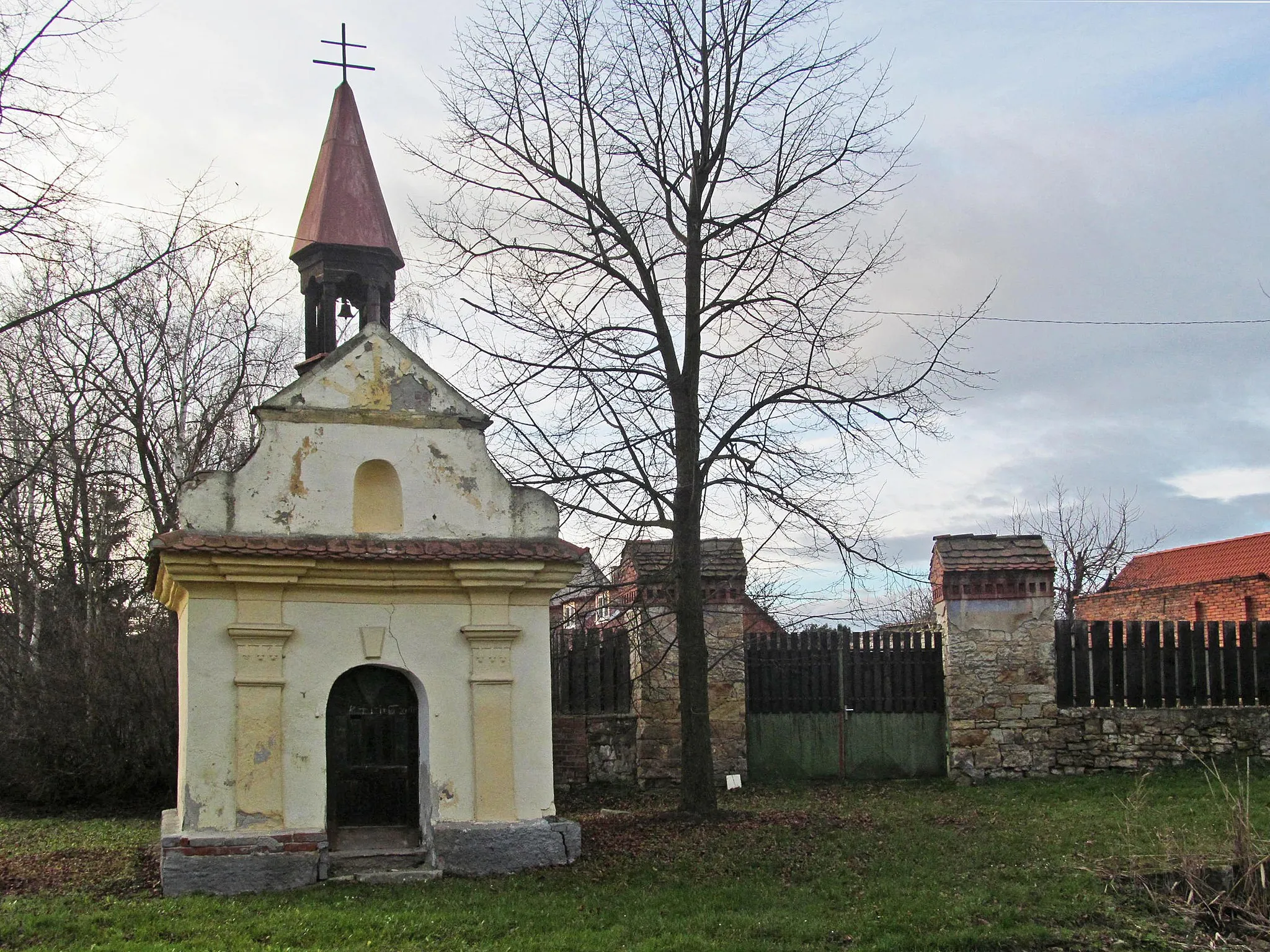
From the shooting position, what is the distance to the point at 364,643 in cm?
1048

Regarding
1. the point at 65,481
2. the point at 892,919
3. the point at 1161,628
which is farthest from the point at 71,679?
the point at 1161,628

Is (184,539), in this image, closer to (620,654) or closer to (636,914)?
(636,914)

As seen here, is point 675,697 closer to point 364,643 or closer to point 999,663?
point 999,663

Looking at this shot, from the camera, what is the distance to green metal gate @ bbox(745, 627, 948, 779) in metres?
16.1

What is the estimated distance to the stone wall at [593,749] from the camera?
50.5ft

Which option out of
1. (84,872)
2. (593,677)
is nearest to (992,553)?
(593,677)

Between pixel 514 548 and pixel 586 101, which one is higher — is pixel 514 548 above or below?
below

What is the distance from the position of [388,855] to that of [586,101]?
26.5 ft

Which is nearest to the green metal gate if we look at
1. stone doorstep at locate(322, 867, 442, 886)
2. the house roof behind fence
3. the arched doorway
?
the house roof behind fence

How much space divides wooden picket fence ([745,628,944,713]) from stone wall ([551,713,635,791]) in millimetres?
1826

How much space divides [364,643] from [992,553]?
8999mm

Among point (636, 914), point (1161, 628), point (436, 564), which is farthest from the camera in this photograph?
point (1161, 628)

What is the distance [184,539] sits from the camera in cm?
985

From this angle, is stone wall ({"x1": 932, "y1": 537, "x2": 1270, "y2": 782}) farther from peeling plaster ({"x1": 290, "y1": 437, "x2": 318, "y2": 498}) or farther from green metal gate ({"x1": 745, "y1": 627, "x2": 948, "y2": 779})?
peeling plaster ({"x1": 290, "y1": 437, "x2": 318, "y2": 498})
